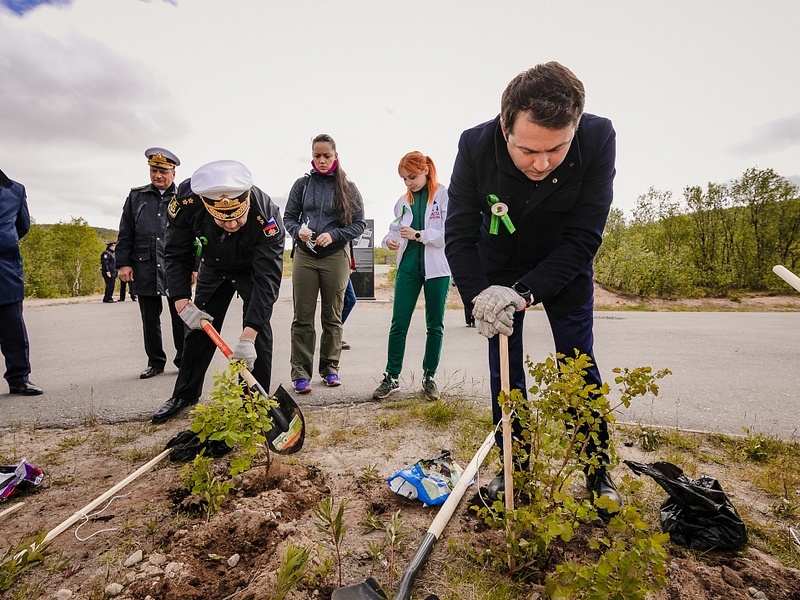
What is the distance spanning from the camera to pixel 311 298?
171 inches

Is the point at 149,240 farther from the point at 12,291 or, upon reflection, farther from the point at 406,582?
the point at 406,582

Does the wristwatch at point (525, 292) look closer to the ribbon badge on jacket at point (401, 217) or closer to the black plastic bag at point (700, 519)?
the black plastic bag at point (700, 519)

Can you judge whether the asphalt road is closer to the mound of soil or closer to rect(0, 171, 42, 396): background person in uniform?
rect(0, 171, 42, 396): background person in uniform

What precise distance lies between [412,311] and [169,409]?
7.14 ft

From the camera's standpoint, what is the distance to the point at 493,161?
90.4 inches

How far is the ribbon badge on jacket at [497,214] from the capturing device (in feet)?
7.51

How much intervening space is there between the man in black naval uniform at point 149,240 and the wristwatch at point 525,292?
3975 mm

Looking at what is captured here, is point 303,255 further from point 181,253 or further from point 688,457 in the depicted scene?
point 688,457

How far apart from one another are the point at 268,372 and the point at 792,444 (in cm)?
376

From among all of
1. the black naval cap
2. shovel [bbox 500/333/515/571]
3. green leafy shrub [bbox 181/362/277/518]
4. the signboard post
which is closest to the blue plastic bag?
shovel [bbox 500/333/515/571]

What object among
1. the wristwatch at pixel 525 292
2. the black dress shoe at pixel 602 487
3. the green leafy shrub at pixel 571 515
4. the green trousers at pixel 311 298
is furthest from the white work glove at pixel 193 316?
the black dress shoe at pixel 602 487

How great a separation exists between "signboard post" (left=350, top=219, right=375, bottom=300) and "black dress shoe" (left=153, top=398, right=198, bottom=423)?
8.05 metres

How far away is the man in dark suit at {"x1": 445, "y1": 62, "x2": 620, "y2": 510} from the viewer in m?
1.89

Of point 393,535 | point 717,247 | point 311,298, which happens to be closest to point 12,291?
point 311,298
